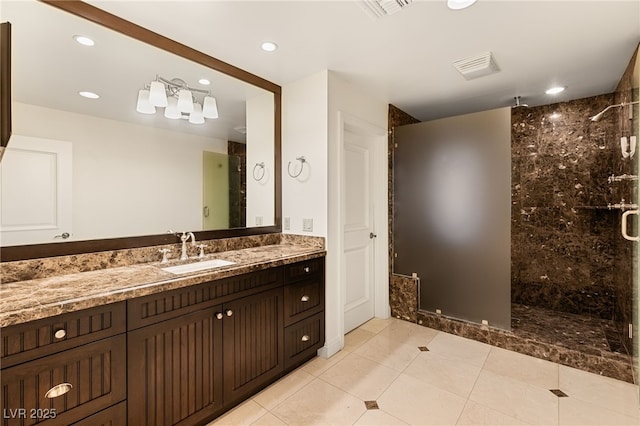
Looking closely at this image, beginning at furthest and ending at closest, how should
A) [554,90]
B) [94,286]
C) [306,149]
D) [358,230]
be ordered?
[358,230] → [554,90] → [306,149] → [94,286]

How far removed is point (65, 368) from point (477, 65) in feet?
10.6

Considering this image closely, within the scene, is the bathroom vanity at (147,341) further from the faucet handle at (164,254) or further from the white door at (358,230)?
the white door at (358,230)

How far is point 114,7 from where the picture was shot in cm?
171

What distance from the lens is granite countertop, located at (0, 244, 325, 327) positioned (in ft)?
3.78

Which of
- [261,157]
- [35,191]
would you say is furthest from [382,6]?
[35,191]

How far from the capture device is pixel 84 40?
70.3 inches

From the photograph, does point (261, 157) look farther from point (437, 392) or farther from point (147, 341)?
point (437, 392)

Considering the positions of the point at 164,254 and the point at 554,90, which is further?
the point at 554,90

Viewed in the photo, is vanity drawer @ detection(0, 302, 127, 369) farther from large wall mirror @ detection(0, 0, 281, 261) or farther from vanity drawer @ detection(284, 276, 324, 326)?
vanity drawer @ detection(284, 276, 324, 326)

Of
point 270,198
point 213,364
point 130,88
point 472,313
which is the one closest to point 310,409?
point 213,364

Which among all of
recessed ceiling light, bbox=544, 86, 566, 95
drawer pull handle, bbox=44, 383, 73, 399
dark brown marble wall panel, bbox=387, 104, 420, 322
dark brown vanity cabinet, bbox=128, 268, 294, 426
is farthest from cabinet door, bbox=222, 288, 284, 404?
recessed ceiling light, bbox=544, 86, 566, 95

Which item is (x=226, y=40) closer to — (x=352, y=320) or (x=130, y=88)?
(x=130, y=88)

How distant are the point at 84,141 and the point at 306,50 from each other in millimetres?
1612

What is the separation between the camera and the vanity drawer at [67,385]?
1120 millimetres
